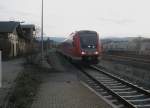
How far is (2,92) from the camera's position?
12234 mm

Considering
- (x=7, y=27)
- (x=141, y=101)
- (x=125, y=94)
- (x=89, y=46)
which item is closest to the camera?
(x=141, y=101)

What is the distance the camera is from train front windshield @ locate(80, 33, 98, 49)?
25856mm

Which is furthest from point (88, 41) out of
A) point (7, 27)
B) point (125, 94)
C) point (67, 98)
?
point (7, 27)

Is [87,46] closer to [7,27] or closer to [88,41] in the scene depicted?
[88,41]

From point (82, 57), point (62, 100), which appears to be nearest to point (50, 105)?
point (62, 100)

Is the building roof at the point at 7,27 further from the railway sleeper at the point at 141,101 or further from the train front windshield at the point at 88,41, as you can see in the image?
the railway sleeper at the point at 141,101

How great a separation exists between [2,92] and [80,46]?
1404cm

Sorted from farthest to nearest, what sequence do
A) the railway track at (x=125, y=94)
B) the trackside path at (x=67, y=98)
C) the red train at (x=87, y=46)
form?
the red train at (x=87, y=46) → the railway track at (x=125, y=94) → the trackside path at (x=67, y=98)

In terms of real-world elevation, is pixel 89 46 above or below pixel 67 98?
above

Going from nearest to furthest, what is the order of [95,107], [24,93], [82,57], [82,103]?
1. [95,107]
2. [82,103]
3. [24,93]
4. [82,57]

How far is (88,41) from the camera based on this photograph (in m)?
25.9

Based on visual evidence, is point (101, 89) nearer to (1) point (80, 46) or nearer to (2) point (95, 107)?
(2) point (95, 107)

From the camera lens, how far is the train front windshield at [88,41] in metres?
25.9

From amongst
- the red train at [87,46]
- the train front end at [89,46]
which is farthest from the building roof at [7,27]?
the train front end at [89,46]
